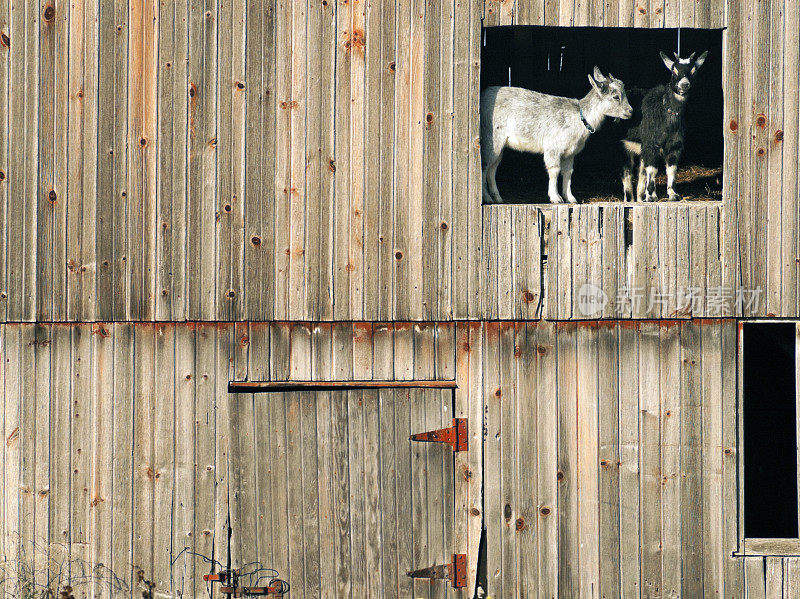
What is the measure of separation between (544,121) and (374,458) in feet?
9.27

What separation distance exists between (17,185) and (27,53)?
0.94 m

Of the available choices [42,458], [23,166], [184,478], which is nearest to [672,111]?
[184,478]

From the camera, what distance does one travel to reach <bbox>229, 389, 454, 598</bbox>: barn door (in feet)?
17.5

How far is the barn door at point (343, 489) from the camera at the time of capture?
17.5 feet

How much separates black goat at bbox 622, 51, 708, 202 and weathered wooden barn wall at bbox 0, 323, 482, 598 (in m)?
2.08

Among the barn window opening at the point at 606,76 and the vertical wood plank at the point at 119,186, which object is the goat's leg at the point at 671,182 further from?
the vertical wood plank at the point at 119,186

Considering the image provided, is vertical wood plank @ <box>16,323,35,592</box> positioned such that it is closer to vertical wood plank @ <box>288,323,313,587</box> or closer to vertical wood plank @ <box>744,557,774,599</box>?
vertical wood plank @ <box>288,323,313,587</box>

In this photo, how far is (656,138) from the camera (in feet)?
19.6

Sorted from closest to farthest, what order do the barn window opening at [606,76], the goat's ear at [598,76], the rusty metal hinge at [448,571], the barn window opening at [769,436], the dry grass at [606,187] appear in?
the rusty metal hinge at [448,571] → the goat's ear at [598,76] → the dry grass at [606,187] → the barn window opening at [606,76] → the barn window opening at [769,436]

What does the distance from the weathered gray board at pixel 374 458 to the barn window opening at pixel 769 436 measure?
2.63m

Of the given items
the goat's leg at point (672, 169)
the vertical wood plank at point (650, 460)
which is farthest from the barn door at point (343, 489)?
the goat's leg at point (672, 169)

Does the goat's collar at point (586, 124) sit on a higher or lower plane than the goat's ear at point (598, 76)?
lower

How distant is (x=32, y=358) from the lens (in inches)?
212

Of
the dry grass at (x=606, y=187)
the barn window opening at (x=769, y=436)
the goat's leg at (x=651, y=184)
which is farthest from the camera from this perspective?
the barn window opening at (x=769, y=436)
